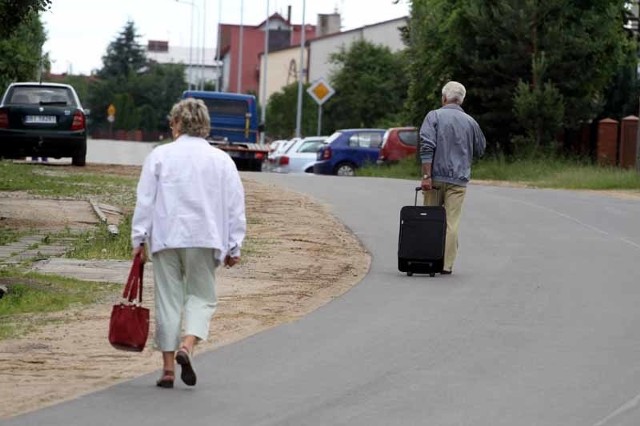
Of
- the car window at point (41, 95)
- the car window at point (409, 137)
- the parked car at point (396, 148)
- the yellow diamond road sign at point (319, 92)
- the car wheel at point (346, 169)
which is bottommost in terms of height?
the car wheel at point (346, 169)

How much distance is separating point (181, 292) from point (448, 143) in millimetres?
6722

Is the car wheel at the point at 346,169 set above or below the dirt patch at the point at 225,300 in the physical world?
above

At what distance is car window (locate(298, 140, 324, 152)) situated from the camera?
4975 centimetres

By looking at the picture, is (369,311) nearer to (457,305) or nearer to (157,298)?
(457,305)

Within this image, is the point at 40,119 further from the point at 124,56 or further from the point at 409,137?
the point at 124,56

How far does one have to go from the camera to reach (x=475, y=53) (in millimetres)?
44000

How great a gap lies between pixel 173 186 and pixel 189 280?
55 cm

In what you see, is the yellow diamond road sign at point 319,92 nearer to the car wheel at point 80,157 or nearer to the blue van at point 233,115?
the blue van at point 233,115

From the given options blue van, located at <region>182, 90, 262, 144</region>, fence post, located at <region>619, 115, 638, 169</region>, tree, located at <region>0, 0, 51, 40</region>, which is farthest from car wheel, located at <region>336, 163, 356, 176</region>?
tree, located at <region>0, 0, 51, 40</region>

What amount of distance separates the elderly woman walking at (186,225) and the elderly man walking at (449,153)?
648 centimetres

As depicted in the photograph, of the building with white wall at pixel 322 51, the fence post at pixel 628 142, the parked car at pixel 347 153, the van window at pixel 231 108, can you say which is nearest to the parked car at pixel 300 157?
the van window at pixel 231 108

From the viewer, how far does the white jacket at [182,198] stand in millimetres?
8867

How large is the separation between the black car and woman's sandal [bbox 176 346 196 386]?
78.1ft

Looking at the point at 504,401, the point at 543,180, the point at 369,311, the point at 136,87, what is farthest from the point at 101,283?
the point at 136,87
